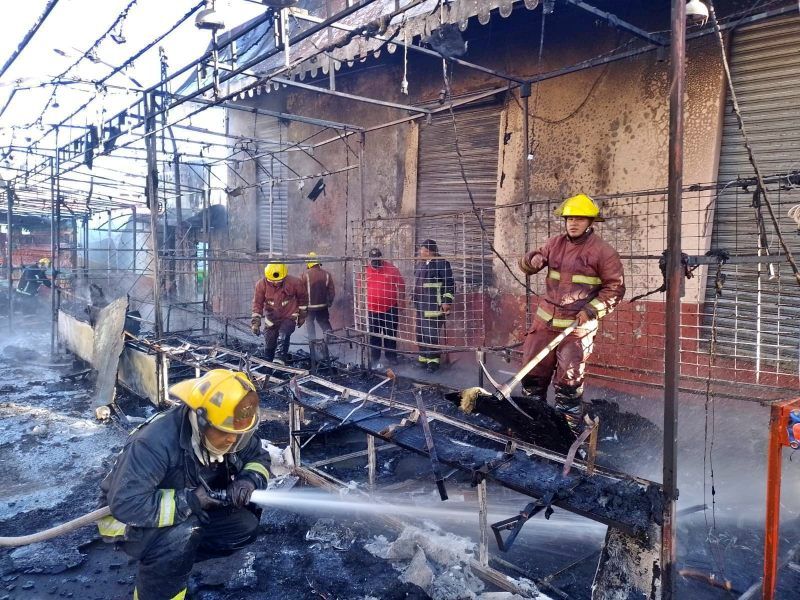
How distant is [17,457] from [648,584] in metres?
6.65

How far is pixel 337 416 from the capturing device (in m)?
4.66

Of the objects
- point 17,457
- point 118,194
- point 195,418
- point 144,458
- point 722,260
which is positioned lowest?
point 17,457

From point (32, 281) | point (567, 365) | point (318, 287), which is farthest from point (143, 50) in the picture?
point (32, 281)

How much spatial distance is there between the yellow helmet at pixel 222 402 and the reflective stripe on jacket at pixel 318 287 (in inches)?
238

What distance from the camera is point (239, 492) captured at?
315cm

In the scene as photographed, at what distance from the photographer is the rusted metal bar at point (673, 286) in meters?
2.47

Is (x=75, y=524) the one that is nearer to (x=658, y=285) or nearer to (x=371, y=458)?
(x=371, y=458)

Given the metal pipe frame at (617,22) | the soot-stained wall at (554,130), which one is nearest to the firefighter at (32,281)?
the soot-stained wall at (554,130)

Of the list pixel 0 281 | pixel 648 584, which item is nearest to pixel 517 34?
pixel 648 584

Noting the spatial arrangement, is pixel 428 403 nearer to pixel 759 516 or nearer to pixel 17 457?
pixel 759 516

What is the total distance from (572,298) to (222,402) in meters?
3.20

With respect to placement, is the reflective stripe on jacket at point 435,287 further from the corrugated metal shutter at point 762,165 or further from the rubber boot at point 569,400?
the corrugated metal shutter at point 762,165

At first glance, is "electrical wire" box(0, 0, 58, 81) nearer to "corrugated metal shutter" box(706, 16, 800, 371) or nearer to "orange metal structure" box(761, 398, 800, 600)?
"orange metal structure" box(761, 398, 800, 600)

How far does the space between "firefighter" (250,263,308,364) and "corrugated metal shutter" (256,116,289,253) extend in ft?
11.1
